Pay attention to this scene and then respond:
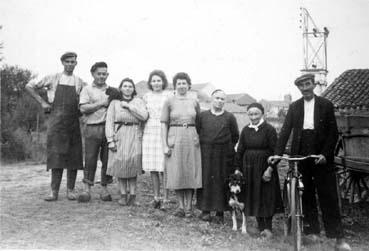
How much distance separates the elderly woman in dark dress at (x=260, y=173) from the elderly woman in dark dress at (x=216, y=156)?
0.31m

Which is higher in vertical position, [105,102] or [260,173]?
[105,102]

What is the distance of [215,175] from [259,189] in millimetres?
627

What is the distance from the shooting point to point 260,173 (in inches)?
185

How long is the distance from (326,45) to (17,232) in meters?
5.59

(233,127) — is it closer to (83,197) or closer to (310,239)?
(310,239)

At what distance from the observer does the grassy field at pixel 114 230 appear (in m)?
3.99

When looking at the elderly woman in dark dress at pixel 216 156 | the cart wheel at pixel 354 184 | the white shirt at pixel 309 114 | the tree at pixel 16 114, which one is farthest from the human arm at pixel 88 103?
the tree at pixel 16 114

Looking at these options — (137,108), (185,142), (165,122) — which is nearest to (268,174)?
(185,142)

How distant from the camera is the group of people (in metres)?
4.41

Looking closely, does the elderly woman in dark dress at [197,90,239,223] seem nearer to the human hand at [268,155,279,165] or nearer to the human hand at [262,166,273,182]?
the human hand at [262,166,273,182]

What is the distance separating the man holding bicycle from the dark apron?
2877 millimetres

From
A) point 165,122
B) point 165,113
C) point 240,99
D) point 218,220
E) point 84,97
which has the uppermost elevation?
point 240,99

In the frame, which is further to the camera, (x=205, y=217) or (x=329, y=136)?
(x=205, y=217)

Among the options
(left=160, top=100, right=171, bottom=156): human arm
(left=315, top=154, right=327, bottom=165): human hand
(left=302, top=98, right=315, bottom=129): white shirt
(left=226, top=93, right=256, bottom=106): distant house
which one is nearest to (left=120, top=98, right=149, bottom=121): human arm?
(left=160, top=100, right=171, bottom=156): human arm
